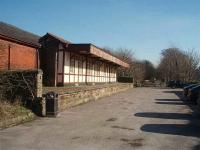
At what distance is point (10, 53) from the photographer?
867 inches

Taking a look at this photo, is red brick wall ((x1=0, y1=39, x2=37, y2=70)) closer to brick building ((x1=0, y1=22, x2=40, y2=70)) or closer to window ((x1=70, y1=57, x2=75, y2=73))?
brick building ((x1=0, y1=22, x2=40, y2=70))

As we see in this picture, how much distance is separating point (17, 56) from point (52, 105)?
8.32 meters

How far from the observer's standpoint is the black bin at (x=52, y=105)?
621 inches

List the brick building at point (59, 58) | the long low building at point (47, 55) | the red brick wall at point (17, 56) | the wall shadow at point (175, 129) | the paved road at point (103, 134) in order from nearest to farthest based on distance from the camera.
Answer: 1. the paved road at point (103, 134)
2. the wall shadow at point (175, 129)
3. the red brick wall at point (17, 56)
4. the long low building at point (47, 55)
5. the brick building at point (59, 58)

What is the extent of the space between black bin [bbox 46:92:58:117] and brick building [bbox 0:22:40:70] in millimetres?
6181

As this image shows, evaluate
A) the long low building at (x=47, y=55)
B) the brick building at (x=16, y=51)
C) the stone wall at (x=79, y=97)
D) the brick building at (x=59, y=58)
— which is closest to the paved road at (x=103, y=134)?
the stone wall at (x=79, y=97)

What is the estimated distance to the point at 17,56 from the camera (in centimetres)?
2306

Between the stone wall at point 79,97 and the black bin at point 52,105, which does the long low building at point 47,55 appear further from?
the black bin at point 52,105

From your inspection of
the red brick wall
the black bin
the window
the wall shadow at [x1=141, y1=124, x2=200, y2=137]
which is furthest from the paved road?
the window

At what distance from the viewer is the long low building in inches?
869

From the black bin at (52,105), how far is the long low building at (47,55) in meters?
6.18

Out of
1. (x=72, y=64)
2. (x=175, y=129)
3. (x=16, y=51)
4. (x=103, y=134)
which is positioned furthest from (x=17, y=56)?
(x=175, y=129)

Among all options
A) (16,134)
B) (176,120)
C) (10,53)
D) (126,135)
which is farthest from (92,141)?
(10,53)

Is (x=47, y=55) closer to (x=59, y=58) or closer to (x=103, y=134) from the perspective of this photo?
(x=59, y=58)
